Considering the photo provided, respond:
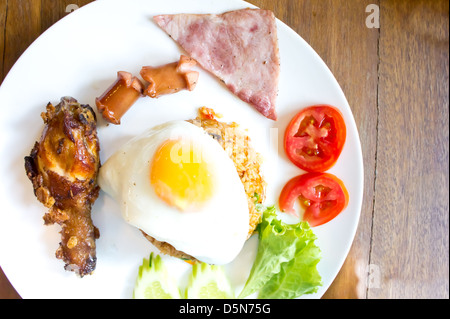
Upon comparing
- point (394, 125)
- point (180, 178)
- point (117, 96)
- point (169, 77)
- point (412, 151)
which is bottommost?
point (180, 178)

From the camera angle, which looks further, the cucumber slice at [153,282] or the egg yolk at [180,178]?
the cucumber slice at [153,282]

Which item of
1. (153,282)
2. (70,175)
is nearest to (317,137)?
(153,282)

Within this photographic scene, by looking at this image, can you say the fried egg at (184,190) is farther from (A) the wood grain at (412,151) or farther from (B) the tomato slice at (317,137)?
(A) the wood grain at (412,151)

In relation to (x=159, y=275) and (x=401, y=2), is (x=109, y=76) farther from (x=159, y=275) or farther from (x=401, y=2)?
(x=401, y=2)

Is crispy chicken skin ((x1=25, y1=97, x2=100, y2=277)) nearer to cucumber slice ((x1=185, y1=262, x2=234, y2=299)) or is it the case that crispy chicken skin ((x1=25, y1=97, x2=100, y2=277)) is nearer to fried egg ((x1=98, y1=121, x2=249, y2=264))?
fried egg ((x1=98, y1=121, x2=249, y2=264))

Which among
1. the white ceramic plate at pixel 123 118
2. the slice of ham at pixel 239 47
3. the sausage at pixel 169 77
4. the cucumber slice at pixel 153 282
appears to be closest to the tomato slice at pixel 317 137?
the white ceramic plate at pixel 123 118

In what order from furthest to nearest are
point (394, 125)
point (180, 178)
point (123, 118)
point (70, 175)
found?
point (394, 125)
point (123, 118)
point (70, 175)
point (180, 178)

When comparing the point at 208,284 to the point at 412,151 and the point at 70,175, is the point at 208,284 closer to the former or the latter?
the point at 70,175
